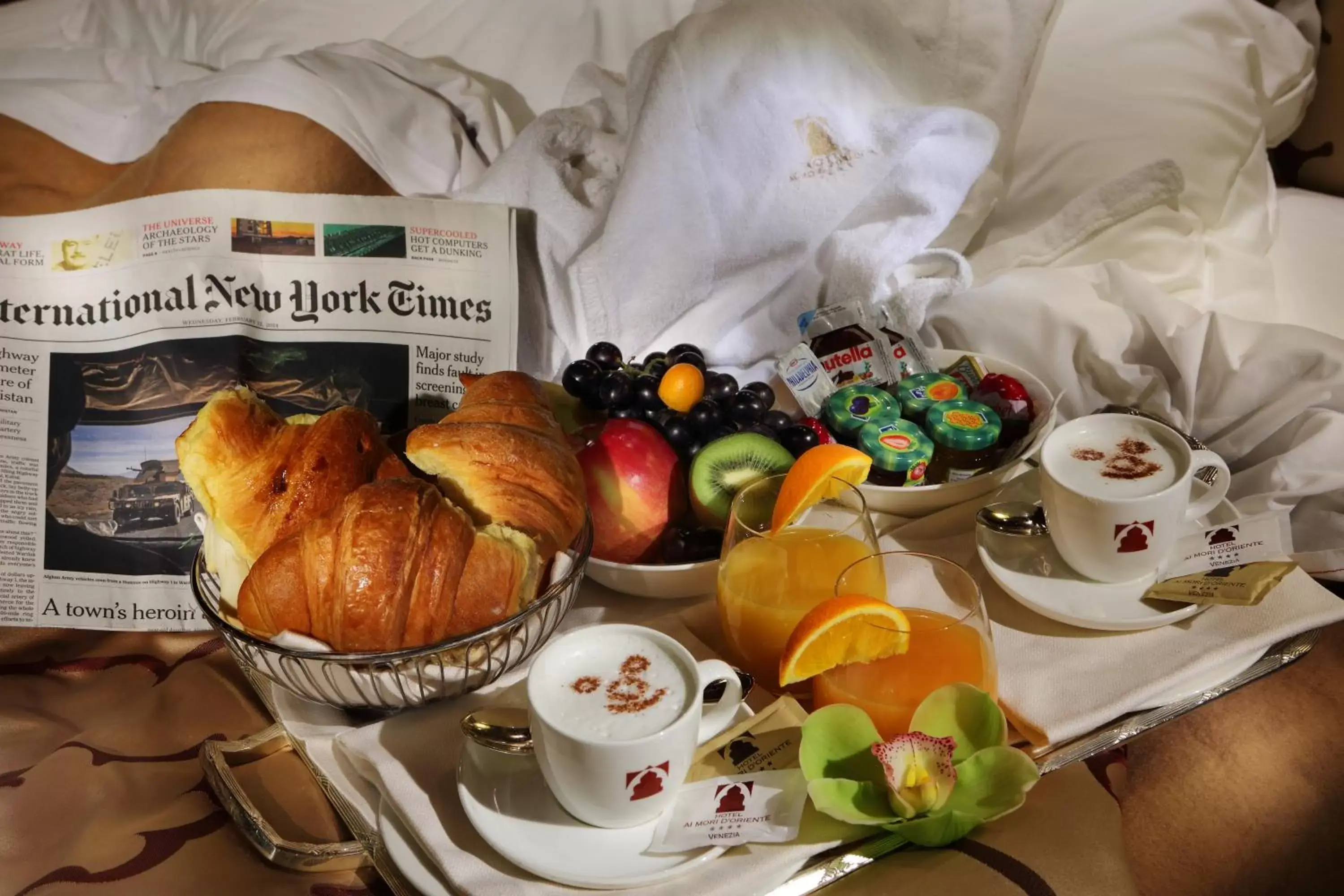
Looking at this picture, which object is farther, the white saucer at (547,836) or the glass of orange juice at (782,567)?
the glass of orange juice at (782,567)

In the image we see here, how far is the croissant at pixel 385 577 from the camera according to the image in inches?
24.1

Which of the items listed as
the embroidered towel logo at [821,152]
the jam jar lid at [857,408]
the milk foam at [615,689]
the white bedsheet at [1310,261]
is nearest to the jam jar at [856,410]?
the jam jar lid at [857,408]

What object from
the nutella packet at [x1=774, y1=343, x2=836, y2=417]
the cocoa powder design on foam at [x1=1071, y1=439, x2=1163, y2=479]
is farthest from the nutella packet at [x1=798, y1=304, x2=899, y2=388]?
the cocoa powder design on foam at [x1=1071, y1=439, x2=1163, y2=479]

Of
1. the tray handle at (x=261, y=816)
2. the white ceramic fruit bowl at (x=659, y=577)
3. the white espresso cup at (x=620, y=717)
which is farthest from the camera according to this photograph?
the white ceramic fruit bowl at (x=659, y=577)

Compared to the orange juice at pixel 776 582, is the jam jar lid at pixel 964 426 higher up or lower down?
higher up

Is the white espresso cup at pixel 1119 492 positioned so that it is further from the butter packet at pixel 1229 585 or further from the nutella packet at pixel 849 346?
the nutella packet at pixel 849 346

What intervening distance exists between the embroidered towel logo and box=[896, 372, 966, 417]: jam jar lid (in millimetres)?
231

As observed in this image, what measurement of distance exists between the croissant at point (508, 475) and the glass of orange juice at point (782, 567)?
0.11m

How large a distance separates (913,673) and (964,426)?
303 mm

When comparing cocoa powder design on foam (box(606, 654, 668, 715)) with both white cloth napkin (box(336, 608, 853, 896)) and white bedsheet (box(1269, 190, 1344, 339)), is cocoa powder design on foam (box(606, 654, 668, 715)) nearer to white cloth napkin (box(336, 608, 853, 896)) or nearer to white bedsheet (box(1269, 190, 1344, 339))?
white cloth napkin (box(336, 608, 853, 896))

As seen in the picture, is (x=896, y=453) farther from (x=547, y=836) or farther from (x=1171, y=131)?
(x=1171, y=131)

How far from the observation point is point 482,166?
1.16m

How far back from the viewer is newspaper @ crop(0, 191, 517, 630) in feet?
2.87

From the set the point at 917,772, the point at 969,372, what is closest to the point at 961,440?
the point at 969,372
